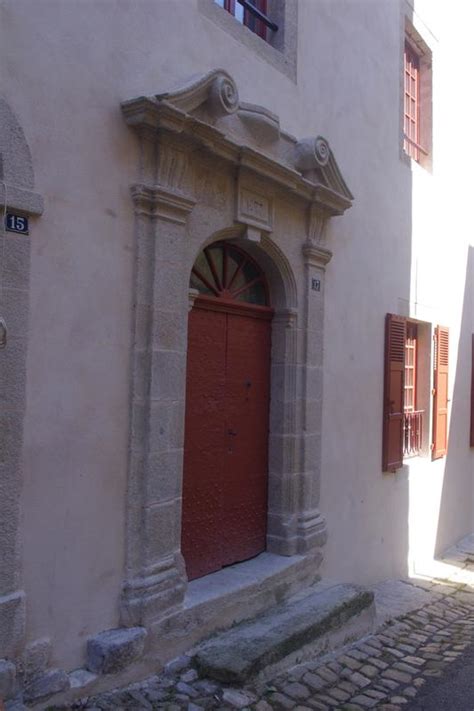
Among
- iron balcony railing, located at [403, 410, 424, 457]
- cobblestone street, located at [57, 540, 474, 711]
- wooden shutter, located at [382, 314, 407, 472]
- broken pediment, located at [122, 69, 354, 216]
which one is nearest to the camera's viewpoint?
cobblestone street, located at [57, 540, 474, 711]

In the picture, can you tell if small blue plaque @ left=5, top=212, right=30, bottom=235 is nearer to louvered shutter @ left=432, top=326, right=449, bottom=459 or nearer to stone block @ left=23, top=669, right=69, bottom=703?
stone block @ left=23, top=669, right=69, bottom=703

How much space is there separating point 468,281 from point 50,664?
7.65 meters

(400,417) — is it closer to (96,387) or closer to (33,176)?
(96,387)

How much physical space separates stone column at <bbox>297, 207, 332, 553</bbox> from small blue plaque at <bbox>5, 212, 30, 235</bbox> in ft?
8.90

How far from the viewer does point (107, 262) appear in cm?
381

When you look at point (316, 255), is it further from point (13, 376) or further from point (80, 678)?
point (80, 678)

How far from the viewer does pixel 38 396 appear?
3.41 meters

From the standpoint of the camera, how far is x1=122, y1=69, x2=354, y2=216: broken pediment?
154 inches

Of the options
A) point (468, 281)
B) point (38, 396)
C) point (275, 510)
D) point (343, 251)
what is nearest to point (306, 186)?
point (343, 251)

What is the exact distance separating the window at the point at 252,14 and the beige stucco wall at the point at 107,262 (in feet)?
0.99

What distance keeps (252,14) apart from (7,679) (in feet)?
15.6

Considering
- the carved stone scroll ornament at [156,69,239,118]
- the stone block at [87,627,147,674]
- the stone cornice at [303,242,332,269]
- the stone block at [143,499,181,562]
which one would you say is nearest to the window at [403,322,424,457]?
the stone cornice at [303,242,332,269]

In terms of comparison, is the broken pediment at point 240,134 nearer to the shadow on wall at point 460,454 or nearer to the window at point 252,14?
the window at point 252,14

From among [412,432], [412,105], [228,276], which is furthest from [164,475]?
[412,105]
